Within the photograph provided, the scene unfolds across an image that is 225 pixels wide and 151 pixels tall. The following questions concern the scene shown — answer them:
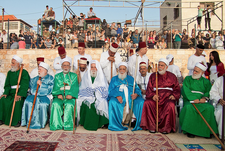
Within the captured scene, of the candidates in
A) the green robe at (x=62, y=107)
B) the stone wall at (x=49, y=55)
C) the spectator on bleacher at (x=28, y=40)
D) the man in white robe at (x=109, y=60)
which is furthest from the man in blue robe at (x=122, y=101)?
the spectator on bleacher at (x=28, y=40)

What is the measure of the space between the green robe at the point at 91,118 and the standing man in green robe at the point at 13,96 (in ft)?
5.02

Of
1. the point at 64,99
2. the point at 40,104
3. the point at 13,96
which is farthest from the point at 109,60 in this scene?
the point at 13,96

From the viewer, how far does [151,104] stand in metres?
4.47

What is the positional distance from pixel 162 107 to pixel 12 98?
366 centimetres

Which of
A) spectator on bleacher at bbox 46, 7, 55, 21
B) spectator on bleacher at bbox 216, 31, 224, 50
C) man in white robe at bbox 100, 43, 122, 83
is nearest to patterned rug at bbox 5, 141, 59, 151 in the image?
man in white robe at bbox 100, 43, 122, 83

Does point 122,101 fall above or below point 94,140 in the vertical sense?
above

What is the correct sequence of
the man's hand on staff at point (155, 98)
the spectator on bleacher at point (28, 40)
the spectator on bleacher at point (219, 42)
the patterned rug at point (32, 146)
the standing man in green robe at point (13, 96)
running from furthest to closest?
the spectator on bleacher at point (28, 40) → the spectator on bleacher at point (219, 42) → the standing man in green robe at point (13, 96) → the man's hand on staff at point (155, 98) → the patterned rug at point (32, 146)

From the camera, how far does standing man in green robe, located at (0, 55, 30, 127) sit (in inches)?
188

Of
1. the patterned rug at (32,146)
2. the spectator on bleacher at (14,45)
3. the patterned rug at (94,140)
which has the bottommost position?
the patterned rug at (94,140)

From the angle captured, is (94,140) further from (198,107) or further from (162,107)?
(198,107)

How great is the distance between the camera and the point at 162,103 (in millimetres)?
4543

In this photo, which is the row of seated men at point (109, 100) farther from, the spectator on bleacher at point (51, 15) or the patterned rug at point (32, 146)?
the spectator on bleacher at point (51, 15)

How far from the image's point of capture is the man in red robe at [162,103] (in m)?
4.32

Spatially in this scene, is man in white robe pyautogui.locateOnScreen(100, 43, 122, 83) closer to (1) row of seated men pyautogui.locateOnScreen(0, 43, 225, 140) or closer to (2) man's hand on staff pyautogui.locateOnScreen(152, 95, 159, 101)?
(1) row of seated men pyautogui.locateOnScreen(0, 43, 225, 140)
